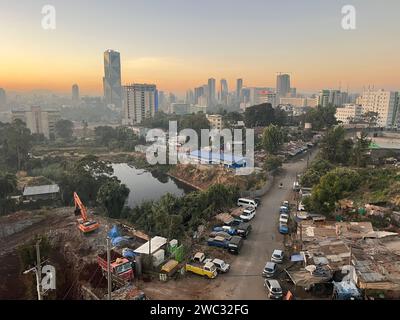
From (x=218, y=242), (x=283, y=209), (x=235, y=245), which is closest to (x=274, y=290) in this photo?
(x=235, y=245)

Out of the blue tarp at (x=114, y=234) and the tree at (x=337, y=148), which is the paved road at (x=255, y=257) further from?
the tree at (x=337, y=148)

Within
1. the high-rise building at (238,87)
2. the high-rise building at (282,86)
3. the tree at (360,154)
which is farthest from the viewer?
the high-rise building at (238,87)

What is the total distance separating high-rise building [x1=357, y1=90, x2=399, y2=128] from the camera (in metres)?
23.4

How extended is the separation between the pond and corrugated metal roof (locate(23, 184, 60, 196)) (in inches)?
98.6

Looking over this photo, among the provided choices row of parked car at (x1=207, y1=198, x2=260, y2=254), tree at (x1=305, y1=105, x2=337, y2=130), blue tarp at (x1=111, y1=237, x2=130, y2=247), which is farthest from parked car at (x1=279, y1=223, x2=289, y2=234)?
tree at (x1=305, y1=105, x2=337, y2=130)

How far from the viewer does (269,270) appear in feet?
13.4

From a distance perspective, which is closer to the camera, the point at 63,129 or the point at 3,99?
the point at 63,129

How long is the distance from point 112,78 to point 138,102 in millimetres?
13557

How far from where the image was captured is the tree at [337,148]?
35.9 ft

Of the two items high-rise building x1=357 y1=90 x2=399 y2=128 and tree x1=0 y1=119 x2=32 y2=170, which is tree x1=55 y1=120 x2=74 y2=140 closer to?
tree x1=0 y1=119 x2=32 y2=170

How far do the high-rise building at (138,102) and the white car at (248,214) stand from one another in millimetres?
29680

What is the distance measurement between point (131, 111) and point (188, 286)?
3379 centimetres

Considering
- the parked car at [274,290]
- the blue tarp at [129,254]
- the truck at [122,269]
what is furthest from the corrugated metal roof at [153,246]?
the parked car at [274,290]

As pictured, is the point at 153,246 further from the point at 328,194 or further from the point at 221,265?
the point at 328,194
